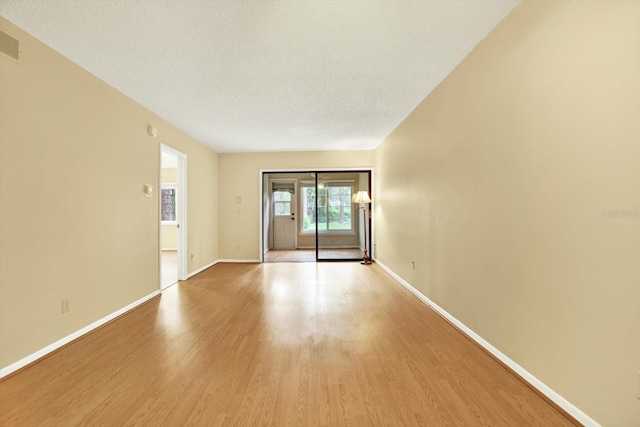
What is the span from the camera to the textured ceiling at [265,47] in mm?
1816

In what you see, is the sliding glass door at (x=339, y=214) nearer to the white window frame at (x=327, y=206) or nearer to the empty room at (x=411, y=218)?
the white window frame at (x=327, y=206)

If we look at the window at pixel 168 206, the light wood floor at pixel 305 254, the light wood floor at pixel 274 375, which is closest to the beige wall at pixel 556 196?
the light wood floor at pixel 274 375

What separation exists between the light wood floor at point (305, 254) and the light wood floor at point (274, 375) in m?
3.43

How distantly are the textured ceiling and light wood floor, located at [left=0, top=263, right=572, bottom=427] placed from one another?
250 cm

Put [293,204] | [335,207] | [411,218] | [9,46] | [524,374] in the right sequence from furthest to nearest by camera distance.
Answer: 1. [293,204]
2. [335,207]
3. [411,218]
4. [9,46]
5. [524,374]

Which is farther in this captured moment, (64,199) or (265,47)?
(64,199)

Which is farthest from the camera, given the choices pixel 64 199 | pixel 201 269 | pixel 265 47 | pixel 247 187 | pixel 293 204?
pixel 293 204

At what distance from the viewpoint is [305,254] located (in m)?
7.32

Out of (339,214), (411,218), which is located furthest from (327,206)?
(411,218)

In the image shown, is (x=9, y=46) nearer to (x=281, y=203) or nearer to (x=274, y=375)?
(x=274, y=375)

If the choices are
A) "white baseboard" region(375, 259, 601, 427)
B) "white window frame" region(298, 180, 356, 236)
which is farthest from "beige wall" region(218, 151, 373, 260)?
"white baseboard" region(375, 259, 601, 427)

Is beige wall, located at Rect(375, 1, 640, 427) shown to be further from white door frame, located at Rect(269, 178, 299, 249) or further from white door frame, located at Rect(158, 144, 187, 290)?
white door frame, located at Rect(269, 178, 299, 249)

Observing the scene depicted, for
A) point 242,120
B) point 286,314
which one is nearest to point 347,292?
point 286,314

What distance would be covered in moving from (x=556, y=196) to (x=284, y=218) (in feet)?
23.2
